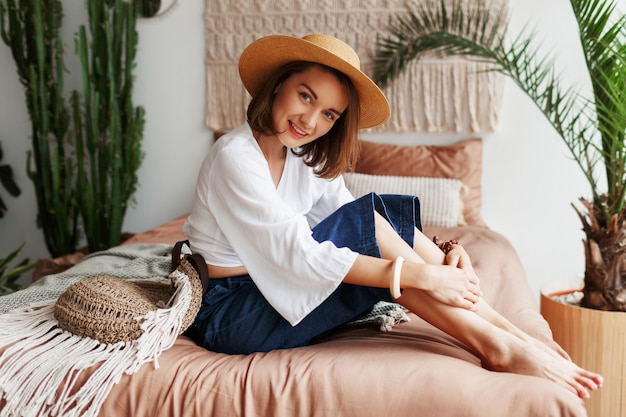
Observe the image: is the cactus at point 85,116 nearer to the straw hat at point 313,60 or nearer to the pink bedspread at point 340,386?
the straw hat at point 313,60

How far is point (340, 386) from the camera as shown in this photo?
1.32m

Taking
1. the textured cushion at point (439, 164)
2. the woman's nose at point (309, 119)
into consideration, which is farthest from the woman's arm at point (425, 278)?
the textured cushion at point (439, 164)

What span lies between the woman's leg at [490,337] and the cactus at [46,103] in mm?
2416

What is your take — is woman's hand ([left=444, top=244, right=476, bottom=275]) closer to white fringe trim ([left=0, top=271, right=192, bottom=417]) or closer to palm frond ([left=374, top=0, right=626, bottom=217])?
white fringe trim ([left=0, top=271, right=192, bottom=417])

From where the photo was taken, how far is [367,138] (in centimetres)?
349

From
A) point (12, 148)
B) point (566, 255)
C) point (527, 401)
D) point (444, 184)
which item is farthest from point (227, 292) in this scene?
point (12, 148)

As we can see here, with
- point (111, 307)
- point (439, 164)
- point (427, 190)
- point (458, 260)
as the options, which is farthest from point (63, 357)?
point (439, 164)

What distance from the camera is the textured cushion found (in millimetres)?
3184

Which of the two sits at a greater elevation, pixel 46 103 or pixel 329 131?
pixel 46 103

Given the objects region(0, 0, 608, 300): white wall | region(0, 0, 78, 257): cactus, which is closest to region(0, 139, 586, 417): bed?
region(0, 0, 608, 300): white wall

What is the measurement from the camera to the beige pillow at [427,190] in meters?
2.96

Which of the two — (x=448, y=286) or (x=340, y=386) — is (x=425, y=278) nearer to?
(x=448, y=286)

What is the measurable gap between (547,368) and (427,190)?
Result: 1.70 m

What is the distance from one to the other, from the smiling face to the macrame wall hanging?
71.4 inches
